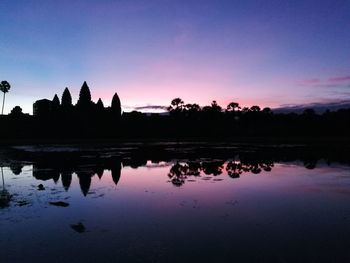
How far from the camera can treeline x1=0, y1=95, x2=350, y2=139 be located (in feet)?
303

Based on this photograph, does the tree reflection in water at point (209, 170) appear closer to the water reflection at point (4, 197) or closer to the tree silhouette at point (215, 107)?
the water reflection at point (4, 197)

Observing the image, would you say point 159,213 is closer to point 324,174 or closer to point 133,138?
point 324,174

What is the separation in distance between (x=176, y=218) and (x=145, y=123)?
9468 centimetres

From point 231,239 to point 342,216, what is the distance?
5.82m

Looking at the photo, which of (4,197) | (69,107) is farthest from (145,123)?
(4,197)

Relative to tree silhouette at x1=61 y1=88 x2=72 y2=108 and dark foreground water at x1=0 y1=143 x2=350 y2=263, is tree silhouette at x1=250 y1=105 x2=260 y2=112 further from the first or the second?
dark foreground water at x1=0 y1=143 x2=350 y2=263

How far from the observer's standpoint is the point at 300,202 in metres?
17.4

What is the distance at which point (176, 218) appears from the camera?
14.4 m

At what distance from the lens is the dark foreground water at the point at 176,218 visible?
34.3 ft

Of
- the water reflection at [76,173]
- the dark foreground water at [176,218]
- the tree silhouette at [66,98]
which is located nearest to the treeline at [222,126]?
the tree silhouette at [66,98]

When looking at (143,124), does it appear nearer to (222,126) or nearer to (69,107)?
(69,107)

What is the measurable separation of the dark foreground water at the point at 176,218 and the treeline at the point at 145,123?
68.4m

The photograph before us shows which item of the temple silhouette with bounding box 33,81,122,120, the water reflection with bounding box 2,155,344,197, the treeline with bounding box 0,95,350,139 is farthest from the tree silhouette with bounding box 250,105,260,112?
A: the water reflection with bounding box 2,155,344,197

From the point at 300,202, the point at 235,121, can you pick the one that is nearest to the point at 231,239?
the point at 300,202
